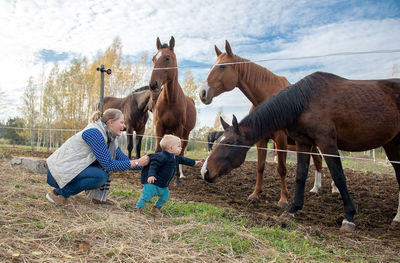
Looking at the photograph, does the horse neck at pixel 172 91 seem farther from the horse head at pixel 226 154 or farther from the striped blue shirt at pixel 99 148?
the striped blue shirt at pixel 99 148

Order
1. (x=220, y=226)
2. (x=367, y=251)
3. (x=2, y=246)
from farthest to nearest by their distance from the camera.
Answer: (x=220, y=226) < (x=367, y=251) < (x=2, y=246)

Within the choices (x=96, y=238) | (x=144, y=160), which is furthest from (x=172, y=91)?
(x=96, y=238)

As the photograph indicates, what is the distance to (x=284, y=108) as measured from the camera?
3654 millimetres

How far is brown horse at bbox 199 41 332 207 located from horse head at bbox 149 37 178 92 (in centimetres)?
104

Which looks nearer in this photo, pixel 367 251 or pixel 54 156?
pixel 367 251

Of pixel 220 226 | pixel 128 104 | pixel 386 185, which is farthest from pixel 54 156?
pixel 386 185

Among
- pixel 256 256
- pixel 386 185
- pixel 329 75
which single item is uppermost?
pixel 329 75

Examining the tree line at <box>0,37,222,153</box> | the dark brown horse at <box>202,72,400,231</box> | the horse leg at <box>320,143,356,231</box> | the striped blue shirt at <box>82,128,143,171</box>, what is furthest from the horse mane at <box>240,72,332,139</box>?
the tree line at <box>0,37,222,153</box>

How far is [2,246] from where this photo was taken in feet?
6.47

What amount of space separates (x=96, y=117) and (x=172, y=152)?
1.11 meters

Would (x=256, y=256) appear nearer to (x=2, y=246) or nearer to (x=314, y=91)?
(x=2, y=246)

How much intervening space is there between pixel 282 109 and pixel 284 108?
30mm

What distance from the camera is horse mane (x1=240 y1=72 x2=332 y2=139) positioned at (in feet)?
11.9

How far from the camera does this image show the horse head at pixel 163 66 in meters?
5.20
